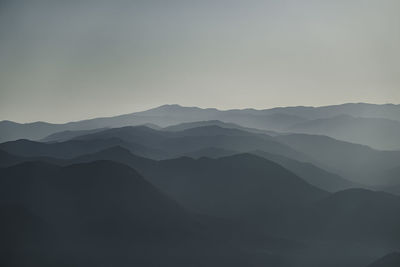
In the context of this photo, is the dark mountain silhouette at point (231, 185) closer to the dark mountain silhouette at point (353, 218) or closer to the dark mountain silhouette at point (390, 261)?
the dark mountain silhouette at point (353, 218)

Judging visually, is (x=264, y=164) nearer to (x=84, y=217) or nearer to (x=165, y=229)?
(x=165, y=229)

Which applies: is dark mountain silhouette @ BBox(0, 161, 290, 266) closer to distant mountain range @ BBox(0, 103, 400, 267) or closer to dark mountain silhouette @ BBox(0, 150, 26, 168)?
distant mountain range @ BBox(0, 103, 400, 267)

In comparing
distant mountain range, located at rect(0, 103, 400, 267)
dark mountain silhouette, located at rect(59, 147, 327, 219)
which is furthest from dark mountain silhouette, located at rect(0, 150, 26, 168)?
dark mountain silhouette, located at rect(59, 147, 327, 219)

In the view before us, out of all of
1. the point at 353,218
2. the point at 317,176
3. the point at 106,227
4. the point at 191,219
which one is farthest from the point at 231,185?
the point at 106,227

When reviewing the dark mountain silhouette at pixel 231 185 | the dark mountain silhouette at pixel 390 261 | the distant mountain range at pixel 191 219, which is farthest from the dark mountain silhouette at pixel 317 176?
the dark mountain silhouette at pixel 390 261

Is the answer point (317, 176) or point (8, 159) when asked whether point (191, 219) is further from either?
point (8, 159)

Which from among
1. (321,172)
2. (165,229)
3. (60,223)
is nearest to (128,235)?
(165,229)
